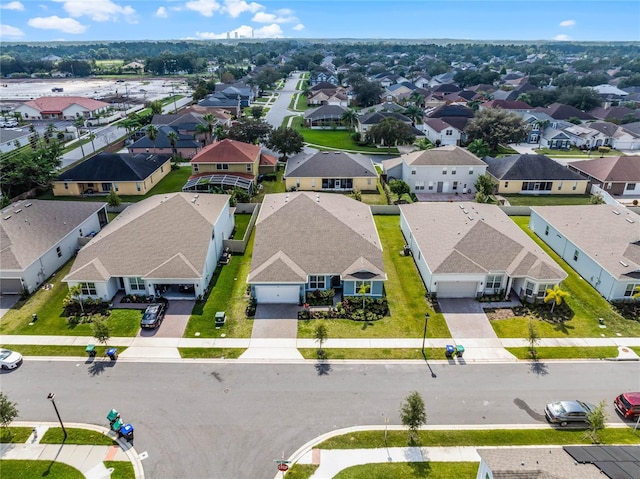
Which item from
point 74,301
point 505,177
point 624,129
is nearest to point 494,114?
point 505,177

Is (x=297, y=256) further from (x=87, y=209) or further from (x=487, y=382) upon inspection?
(x=87, y=209)

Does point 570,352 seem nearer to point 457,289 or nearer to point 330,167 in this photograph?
point 457,289

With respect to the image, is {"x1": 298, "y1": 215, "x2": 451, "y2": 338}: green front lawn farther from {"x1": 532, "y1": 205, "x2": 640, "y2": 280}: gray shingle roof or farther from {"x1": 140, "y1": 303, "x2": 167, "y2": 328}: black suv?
{"x1": 532, "y1": 205, "x2": 640, "y2": 280}: gray shingle roof

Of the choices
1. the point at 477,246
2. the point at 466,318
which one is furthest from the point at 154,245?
the point at 477,246

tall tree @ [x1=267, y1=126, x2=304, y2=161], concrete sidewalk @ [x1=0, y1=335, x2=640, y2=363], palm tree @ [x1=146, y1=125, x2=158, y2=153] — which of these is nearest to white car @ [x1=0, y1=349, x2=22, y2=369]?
concrete sidewalk @ [x1=0, y1=335, x2=640, y2=363]

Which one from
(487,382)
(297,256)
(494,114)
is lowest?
(487,382)

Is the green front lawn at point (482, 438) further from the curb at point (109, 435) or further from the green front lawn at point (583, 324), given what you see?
the curb at point (109, 435)

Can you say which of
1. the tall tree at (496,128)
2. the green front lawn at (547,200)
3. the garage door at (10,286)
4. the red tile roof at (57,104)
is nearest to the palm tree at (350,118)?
the tall tree at (496,128)
